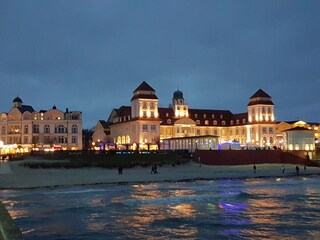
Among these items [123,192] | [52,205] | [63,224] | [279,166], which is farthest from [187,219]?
[279,166]

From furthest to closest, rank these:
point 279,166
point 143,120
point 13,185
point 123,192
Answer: point 143,120 < point 279,166 < point 13,185 < point 123,192

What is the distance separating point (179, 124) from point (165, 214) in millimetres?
79659

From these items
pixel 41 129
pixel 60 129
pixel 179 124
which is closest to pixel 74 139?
pixel 60 129

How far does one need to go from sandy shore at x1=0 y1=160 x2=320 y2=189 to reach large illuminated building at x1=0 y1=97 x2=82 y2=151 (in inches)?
1181

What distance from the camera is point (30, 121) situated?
9069cm

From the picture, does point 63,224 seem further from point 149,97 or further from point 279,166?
point 149,97

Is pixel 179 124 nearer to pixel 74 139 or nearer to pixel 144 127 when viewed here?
pixel 144 127

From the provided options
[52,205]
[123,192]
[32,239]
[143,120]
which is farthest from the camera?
[143,120]

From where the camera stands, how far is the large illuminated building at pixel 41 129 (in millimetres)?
90750

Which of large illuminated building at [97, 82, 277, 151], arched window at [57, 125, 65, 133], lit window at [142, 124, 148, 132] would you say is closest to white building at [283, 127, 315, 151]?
large illuminated building at [97, 82, 277, 151]

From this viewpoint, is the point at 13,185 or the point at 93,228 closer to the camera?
the point at 93,228

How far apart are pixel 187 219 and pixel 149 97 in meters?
76.4

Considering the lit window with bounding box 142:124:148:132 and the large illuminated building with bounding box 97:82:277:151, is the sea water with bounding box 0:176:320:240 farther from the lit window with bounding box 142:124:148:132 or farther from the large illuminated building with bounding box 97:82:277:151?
the lit window with bounding box 142:124:148:132

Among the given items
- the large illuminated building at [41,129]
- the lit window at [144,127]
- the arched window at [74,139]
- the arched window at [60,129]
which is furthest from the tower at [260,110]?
the arched window at [60,129]
